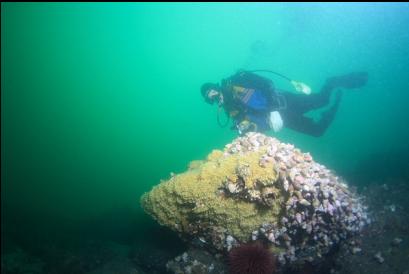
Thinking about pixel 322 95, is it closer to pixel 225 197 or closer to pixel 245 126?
pixel 245 126

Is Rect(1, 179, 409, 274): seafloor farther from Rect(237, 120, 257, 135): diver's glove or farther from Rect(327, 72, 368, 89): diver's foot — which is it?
Rect(327, 72, 368, 89): diver's foot

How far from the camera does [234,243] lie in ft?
16.8

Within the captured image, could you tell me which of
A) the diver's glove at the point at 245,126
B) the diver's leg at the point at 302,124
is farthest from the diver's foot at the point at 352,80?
the diver's glove at the point at 245,126

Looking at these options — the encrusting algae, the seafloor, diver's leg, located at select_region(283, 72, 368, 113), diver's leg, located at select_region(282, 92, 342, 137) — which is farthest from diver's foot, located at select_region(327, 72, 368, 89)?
the encrusting algae

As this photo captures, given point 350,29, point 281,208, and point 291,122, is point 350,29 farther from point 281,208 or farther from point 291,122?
point 281,208

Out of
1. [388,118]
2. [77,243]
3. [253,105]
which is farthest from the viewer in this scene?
[388,118]

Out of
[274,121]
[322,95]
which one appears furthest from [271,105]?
[322,95]

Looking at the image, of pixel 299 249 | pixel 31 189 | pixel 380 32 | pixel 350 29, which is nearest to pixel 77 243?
pixel 299 249

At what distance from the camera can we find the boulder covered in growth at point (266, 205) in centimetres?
480

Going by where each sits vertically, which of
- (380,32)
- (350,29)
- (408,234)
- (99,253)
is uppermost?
(350,29)

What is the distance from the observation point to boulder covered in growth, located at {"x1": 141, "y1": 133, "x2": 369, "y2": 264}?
4.80 meters

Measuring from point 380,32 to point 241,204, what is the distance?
256 ft

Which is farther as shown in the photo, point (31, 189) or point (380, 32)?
point (380, 32)

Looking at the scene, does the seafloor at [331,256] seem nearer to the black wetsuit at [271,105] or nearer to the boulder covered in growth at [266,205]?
the boulder covered in growth at [266,205]
